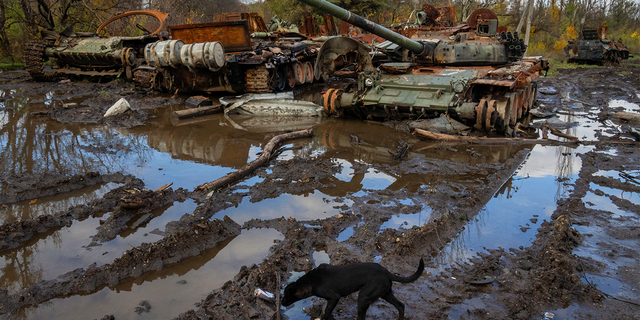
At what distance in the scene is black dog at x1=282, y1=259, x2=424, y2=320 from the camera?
261cm

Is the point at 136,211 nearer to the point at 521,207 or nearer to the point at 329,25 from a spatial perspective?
the point at 521,207

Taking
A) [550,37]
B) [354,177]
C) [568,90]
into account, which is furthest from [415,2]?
A: [354,177]

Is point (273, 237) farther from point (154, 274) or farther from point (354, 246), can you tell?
point (154, 274)

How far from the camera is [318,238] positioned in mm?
4031

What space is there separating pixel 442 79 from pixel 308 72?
22.3ft

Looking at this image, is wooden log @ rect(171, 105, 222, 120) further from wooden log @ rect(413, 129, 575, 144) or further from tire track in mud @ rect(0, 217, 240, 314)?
tire track in mud @ rect(0, 217, 240, 314)

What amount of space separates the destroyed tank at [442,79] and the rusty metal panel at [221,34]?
297 centimetres

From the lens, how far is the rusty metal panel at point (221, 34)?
37.2 feet

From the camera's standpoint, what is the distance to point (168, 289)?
10.9 ft

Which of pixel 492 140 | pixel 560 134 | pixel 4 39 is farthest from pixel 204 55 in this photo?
pixel 4 39

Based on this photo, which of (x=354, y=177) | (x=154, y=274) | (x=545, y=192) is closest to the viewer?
(x=154, y=274)

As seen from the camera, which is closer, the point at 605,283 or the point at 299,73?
the point at 605,283

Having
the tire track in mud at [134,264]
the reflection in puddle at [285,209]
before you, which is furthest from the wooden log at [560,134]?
the tire track in mud at [134,264]

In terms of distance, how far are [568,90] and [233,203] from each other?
13112 millimetres
